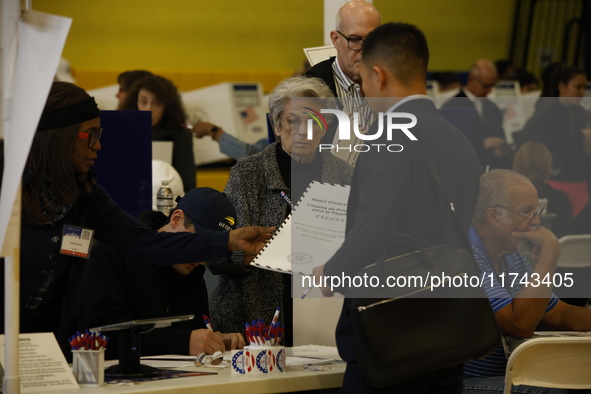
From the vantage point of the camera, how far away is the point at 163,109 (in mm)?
5156

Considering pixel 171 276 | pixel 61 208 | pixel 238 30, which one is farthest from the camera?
pixel 238 30

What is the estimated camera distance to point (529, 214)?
9.13 ft

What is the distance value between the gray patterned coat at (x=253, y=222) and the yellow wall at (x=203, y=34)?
5458 millimetres

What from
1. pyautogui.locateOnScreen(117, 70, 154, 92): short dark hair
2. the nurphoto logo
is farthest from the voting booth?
the nurphoto logo

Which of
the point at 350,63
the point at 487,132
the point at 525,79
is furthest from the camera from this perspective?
the point at 525,79

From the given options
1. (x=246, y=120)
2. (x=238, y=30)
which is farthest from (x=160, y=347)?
(x=238, y=30)

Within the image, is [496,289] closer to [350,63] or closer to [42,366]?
[350,63]

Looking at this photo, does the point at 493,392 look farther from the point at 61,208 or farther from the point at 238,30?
the point at 238,30

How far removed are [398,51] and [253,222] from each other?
2.99 ft

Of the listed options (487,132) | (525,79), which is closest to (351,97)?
(487,132)

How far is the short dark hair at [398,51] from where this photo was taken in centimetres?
217

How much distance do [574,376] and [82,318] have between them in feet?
4.65

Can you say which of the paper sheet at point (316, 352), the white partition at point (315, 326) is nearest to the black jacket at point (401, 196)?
the paper sheet at point (316, 352)

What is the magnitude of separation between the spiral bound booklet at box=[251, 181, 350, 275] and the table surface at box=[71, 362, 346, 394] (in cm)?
31
